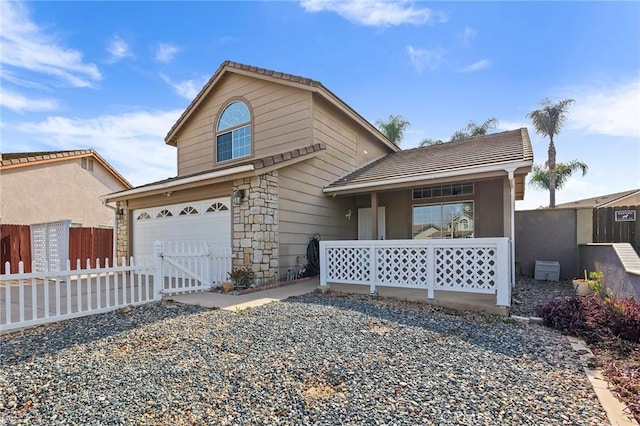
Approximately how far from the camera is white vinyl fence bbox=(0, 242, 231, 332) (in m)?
4.81

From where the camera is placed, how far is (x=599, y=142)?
12.9 meters

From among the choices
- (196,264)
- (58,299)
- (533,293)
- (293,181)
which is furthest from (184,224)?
(533,293)

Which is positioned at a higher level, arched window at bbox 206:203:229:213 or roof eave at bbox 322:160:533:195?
roof eave at bbox 322:160:533:195

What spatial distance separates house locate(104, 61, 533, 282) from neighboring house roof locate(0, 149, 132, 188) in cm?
652

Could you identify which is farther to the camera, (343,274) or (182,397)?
(343,274)

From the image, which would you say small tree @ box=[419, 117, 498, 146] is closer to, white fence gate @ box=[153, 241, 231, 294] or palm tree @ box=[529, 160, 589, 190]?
palm tree @ box=[529, 160, 589, 190]

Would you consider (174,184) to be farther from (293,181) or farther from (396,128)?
(396,128)

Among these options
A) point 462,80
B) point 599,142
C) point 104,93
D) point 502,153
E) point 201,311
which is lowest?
point 201,311

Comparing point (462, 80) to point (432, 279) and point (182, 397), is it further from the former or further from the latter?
point (182, 397)

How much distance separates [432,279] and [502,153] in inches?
174

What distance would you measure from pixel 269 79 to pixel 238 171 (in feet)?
13.8

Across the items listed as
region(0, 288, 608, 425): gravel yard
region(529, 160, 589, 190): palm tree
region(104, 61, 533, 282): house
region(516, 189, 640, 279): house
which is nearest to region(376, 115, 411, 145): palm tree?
region(529, 160, 589, 190): palm tree

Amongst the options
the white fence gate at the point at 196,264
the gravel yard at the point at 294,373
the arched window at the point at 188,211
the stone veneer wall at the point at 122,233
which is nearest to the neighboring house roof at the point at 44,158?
the stone veneer wall at the point at 122,233

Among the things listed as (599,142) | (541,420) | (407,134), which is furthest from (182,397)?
(407,134)
